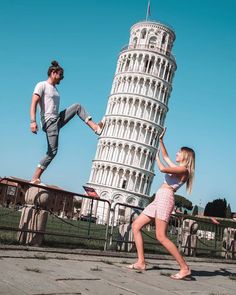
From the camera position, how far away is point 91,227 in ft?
24.6

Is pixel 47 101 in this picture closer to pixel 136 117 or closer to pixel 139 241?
pixel 139 241

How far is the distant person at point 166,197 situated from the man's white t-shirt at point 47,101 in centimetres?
168

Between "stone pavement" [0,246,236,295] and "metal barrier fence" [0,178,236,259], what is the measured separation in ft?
2.56

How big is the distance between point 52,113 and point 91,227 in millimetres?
2927

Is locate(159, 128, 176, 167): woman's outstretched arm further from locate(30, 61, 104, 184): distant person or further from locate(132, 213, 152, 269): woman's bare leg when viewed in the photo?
locate(30, 61, 104, 184): distant person

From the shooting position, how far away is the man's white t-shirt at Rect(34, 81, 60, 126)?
17.8 ft

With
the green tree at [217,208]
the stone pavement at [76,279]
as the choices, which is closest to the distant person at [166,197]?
the stone pavement at [76,279]

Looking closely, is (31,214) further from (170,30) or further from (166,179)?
(170,30)

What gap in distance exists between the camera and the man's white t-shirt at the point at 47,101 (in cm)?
543

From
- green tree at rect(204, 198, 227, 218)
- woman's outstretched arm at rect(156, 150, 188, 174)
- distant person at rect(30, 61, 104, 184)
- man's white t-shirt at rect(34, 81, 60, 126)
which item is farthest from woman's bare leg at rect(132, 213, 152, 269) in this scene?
green tree at rect(204, 198, 227, 218)

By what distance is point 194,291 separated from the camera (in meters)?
3.84

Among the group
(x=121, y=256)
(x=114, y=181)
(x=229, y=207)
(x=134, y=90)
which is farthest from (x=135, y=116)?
(x=121, y=256)

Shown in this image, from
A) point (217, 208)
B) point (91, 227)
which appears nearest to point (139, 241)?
point (91, 227)

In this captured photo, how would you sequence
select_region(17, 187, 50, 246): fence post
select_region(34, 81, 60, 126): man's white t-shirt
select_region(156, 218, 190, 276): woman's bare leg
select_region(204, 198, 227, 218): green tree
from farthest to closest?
select_region(204, 198, 227, 218): green tree → select_region(17, 187, 50, 246): fence post → select_region(34, 81, 60, 126): man's white t-shirt → select_region(156, 218, 190, 276): woman's bare leg
